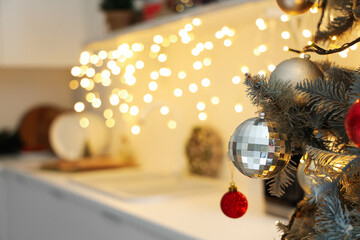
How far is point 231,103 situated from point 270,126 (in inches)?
49.3

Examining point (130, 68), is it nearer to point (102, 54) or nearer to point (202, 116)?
point (102, 54)

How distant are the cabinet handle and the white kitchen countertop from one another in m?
0.02

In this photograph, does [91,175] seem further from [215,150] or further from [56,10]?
[56,10]

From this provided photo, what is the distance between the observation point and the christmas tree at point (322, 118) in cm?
61

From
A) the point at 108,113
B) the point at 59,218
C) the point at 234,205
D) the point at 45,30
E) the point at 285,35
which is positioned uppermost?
the point at 45,30

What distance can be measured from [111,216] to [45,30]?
4.67 ft

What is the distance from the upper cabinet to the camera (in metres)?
2.54

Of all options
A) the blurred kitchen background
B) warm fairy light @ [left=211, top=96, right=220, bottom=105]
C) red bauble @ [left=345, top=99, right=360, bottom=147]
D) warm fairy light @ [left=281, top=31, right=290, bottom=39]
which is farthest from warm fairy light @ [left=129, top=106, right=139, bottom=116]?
red bauble @ [left=345, top=99, right=360, bottom=147]

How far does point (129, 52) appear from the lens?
92.0 inches

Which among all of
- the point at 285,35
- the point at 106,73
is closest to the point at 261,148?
the point at 285,35

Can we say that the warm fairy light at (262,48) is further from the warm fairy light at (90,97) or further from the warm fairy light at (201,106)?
the warm fairy light at (90,97)

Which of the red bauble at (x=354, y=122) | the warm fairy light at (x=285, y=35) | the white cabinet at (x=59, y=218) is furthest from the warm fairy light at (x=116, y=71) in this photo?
the red bauble at (x=354, y=122)

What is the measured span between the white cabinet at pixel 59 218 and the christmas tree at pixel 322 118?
66 cm

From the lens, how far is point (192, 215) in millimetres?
1416
